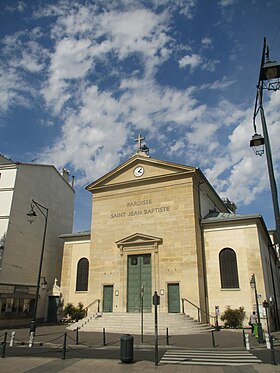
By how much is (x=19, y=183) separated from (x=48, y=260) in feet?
29.6

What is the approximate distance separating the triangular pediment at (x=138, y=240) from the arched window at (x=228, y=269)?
5287mm

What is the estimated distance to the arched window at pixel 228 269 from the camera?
82.4 feet

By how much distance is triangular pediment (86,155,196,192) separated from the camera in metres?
28.8

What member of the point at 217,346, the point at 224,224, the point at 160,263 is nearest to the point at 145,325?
the point at 160,263

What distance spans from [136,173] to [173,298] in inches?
461

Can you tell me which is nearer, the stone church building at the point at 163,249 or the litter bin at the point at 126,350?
the litter bin at the point at 126,350

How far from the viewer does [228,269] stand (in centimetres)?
2556

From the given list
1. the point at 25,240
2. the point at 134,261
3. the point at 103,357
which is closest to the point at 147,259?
the point at 134,261

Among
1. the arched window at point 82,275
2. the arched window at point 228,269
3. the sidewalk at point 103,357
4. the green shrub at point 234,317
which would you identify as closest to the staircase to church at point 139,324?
the green shrub at point 234,317

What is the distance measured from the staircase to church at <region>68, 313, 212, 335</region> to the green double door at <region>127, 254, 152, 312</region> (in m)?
1.84

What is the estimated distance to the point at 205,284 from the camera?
25.9 metres

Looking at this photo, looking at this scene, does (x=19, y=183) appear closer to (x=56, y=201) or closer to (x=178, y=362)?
(x=56, y=201)

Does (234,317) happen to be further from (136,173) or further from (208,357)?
(136,173)

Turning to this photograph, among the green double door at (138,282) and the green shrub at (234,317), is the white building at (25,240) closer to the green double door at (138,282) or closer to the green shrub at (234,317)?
the green double door at (138,282)
